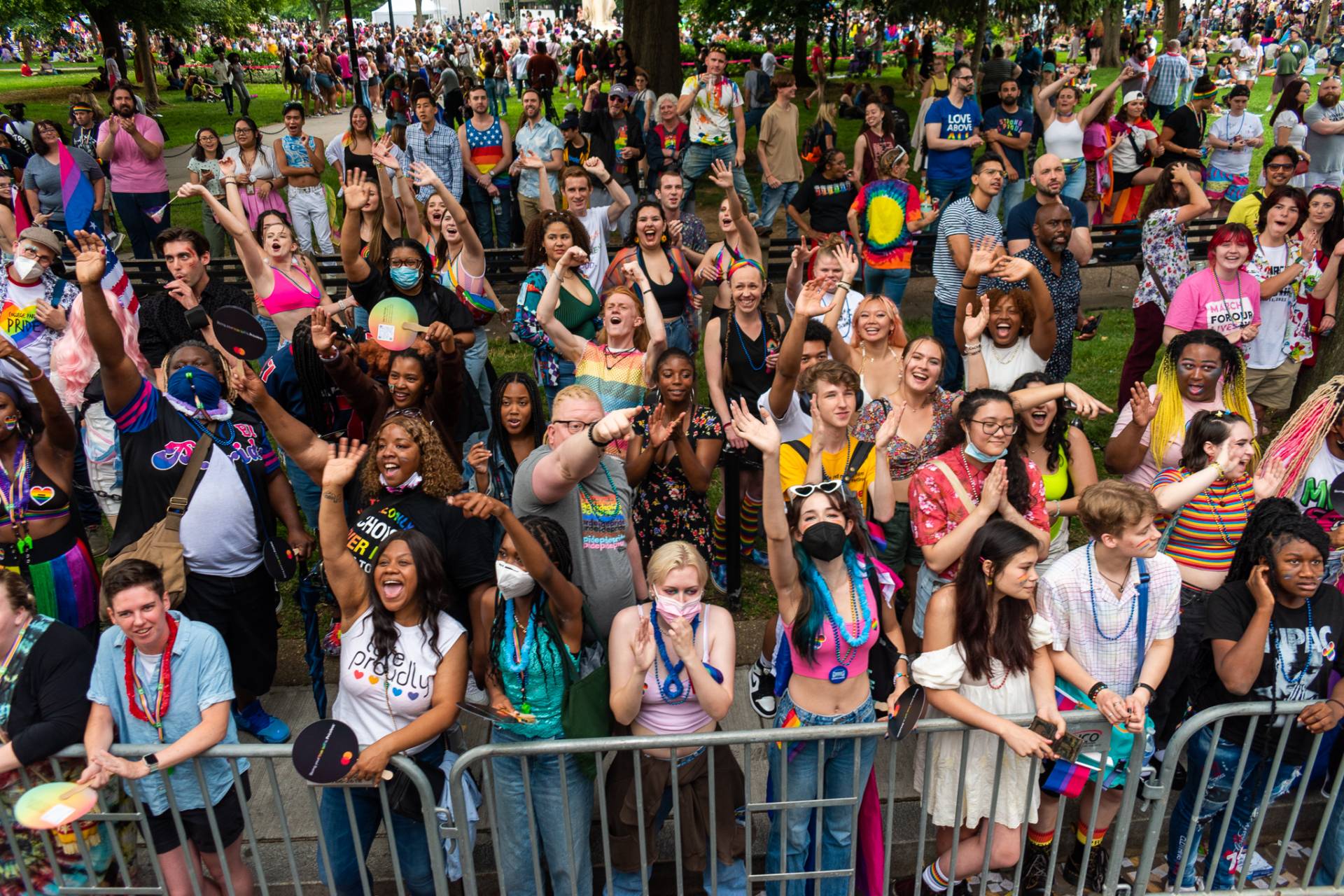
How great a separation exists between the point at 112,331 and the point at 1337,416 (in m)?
5.33

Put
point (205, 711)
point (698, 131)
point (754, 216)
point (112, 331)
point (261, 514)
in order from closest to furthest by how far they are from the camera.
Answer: point (205, 711), point (112, 331), point (261, 514), point (698, 131), point (754, 216)

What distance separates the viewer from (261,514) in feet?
15.0

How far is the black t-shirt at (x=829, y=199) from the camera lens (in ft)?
28.1

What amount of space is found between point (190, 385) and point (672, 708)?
2.49m

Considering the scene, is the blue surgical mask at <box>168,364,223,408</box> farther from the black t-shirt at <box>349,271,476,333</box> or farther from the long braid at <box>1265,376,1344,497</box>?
the long braid at <box>1265,376,1344,497</box>

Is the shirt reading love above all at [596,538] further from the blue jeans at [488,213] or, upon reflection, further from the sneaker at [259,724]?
the blue jeans at [488,213]

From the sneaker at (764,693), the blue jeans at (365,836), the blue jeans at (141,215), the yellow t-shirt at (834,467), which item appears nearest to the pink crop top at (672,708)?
the sneaker at (764,693)

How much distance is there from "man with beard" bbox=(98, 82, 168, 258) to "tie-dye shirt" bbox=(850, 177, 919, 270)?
7.04m

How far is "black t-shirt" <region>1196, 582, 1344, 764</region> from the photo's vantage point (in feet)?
12.7

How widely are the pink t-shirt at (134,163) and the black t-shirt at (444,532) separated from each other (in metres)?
7.89

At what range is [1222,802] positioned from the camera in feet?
13.3

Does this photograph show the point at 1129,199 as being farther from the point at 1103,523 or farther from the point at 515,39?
the point at 515,39

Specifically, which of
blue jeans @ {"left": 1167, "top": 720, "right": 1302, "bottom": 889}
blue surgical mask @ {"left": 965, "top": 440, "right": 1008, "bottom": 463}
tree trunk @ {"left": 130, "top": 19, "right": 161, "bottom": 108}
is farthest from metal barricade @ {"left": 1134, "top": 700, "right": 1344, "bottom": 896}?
tree trunk @ {"left": 130, "top": 19, "right": 161, "bottom": 108}

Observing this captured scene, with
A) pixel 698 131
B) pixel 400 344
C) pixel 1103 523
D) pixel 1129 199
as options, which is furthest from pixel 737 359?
pixel 1129 199
